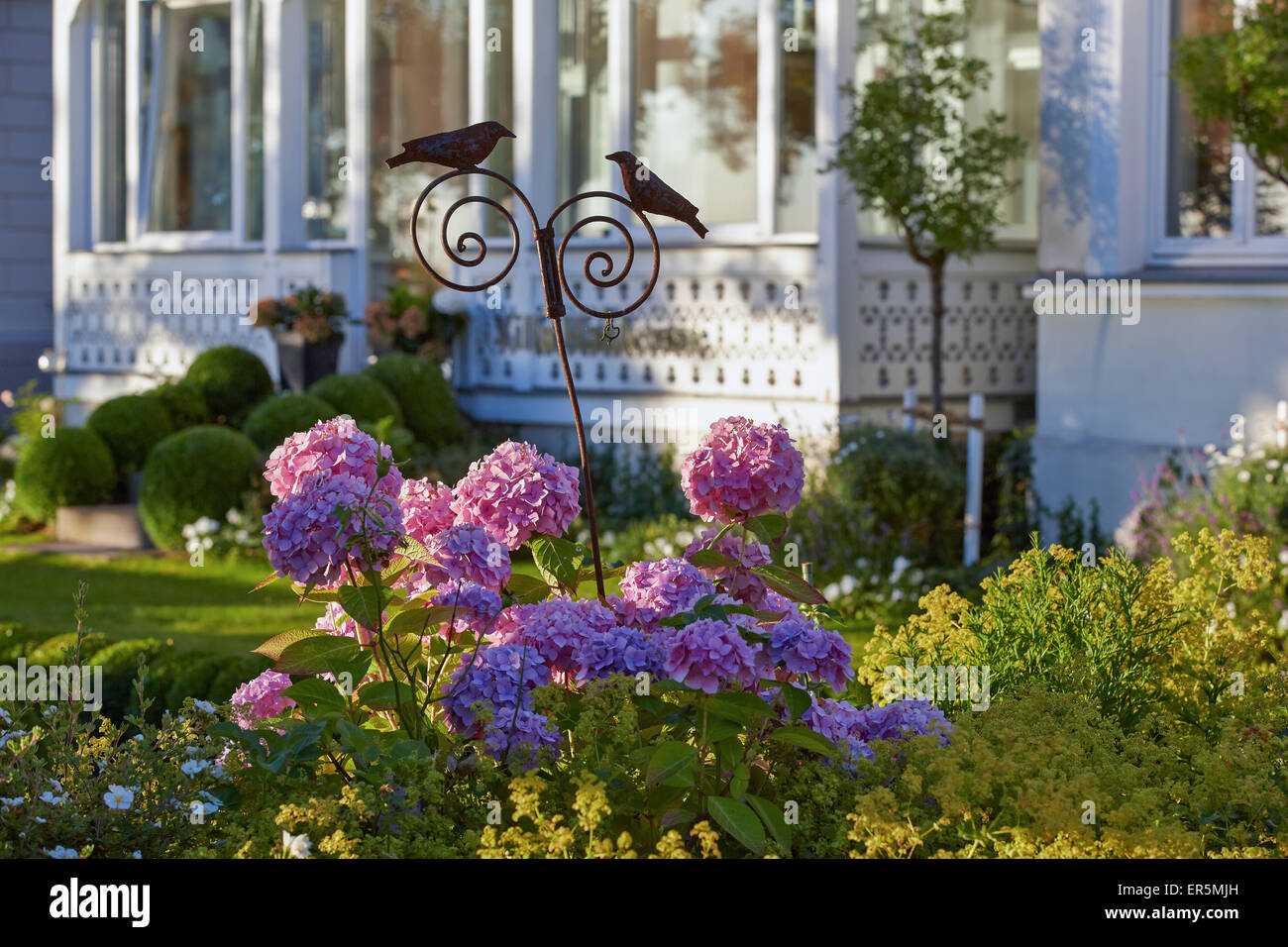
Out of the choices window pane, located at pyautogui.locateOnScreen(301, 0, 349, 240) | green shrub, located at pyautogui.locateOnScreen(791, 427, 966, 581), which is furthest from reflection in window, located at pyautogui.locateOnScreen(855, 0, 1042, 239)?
window pane, located at pyautogui.locateOnScreen(301, 0, 349, 240)

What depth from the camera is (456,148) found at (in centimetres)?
A: 335

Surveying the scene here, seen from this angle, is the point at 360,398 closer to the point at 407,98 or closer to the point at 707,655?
the point at 407,98

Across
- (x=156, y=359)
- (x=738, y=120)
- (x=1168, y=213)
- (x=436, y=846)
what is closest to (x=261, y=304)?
(x=156, y=359)

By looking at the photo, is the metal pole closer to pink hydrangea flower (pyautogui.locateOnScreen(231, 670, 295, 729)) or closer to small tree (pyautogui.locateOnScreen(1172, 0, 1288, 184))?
small tree (pyautogui.locateOnScreen(1172, 0, 1288, 184))

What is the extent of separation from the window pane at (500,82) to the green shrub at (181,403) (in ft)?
8.25

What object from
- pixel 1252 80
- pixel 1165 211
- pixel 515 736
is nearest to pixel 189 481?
pixel 1165 211

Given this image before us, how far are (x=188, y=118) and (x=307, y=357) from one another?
3.48 m

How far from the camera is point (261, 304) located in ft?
40.2

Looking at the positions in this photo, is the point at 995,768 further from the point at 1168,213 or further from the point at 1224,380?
the point at 1168,213

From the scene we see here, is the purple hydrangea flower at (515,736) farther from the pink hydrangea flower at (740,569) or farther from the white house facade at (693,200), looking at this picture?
the white house facade at (693,200)

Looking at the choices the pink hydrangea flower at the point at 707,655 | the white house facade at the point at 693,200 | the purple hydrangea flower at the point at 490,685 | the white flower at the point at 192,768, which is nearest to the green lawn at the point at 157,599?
the white house facade at the point at 693,200

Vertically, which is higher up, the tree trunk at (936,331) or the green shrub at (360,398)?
the tree trunk at (936,331)

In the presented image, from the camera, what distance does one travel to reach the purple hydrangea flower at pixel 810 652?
2895 millimetres
